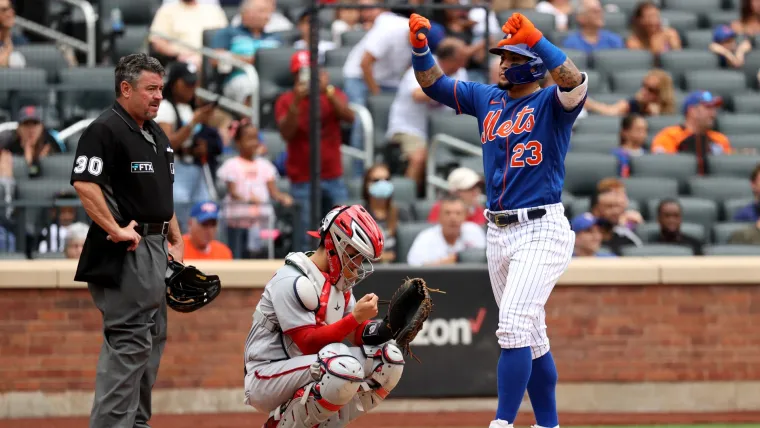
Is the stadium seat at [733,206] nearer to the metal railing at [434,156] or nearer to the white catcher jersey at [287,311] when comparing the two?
the metal railing at [434,156]

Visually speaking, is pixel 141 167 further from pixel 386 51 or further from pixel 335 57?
pixel 335 57

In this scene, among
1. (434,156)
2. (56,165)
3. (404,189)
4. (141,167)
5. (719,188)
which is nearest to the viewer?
(141,167)

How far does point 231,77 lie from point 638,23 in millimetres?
4262

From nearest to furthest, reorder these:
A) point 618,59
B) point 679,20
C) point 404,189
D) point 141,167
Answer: point 141,167 → point 404,189 → point 618,59 → point 679,20

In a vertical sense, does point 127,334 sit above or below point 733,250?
below

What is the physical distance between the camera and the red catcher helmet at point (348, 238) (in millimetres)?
5461

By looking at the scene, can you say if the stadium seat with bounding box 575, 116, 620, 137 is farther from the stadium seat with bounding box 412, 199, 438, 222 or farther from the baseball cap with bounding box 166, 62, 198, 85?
the baseball cap with bounding box 166, 62, 198, 85

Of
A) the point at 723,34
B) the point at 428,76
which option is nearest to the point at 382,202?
the point at 428,76

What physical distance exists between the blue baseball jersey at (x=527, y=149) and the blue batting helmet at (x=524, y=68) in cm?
9

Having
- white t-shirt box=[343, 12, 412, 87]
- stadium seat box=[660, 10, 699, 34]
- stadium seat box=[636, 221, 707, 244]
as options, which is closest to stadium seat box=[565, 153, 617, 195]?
stadium seat box=[636, 221, 707, 244]

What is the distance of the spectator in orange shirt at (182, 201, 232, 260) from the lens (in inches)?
335

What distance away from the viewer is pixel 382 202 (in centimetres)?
922

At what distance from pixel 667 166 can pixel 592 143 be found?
26.6 inches

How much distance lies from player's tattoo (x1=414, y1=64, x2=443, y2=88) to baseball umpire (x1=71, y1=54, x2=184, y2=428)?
52.1 inches
